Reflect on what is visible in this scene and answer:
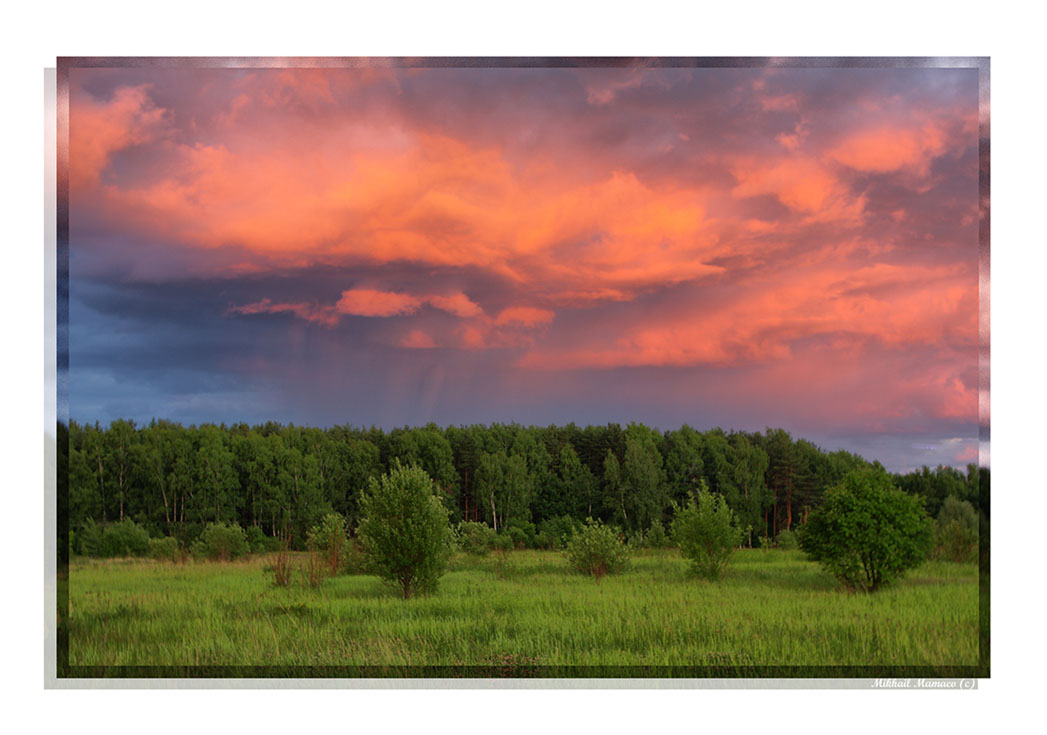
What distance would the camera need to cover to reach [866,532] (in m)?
7.27

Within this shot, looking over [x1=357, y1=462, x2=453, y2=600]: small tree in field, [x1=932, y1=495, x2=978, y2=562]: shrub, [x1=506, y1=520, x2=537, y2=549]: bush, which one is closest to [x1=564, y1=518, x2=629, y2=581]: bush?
[x1=506, y1=520, x2=537, y2=549]: bush

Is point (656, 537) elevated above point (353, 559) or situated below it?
above

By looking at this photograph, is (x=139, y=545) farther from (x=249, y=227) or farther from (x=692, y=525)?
(x=692, y=525)

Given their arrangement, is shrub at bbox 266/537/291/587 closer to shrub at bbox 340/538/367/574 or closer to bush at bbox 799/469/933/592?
shrub at bbox 340/538/367/574

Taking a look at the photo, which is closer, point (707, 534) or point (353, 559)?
point (707, 534)

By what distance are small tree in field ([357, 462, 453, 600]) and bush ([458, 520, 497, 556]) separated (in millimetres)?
157

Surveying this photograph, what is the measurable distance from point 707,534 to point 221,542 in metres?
5.56

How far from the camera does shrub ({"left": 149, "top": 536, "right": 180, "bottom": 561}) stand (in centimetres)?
730

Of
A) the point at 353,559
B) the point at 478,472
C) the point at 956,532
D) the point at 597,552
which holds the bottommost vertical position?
the point at 353,559

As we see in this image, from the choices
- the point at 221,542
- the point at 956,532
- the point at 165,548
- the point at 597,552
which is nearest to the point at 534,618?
the point at 597,552

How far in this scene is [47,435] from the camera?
6895 millimetres

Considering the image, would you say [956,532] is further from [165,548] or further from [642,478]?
[165,548]

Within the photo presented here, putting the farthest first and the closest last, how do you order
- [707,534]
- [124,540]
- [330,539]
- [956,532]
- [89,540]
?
[330,539]
[707,534]
[124,540]
[89,540]
[956,532]

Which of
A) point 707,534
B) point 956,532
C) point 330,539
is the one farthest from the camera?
point 330,539
